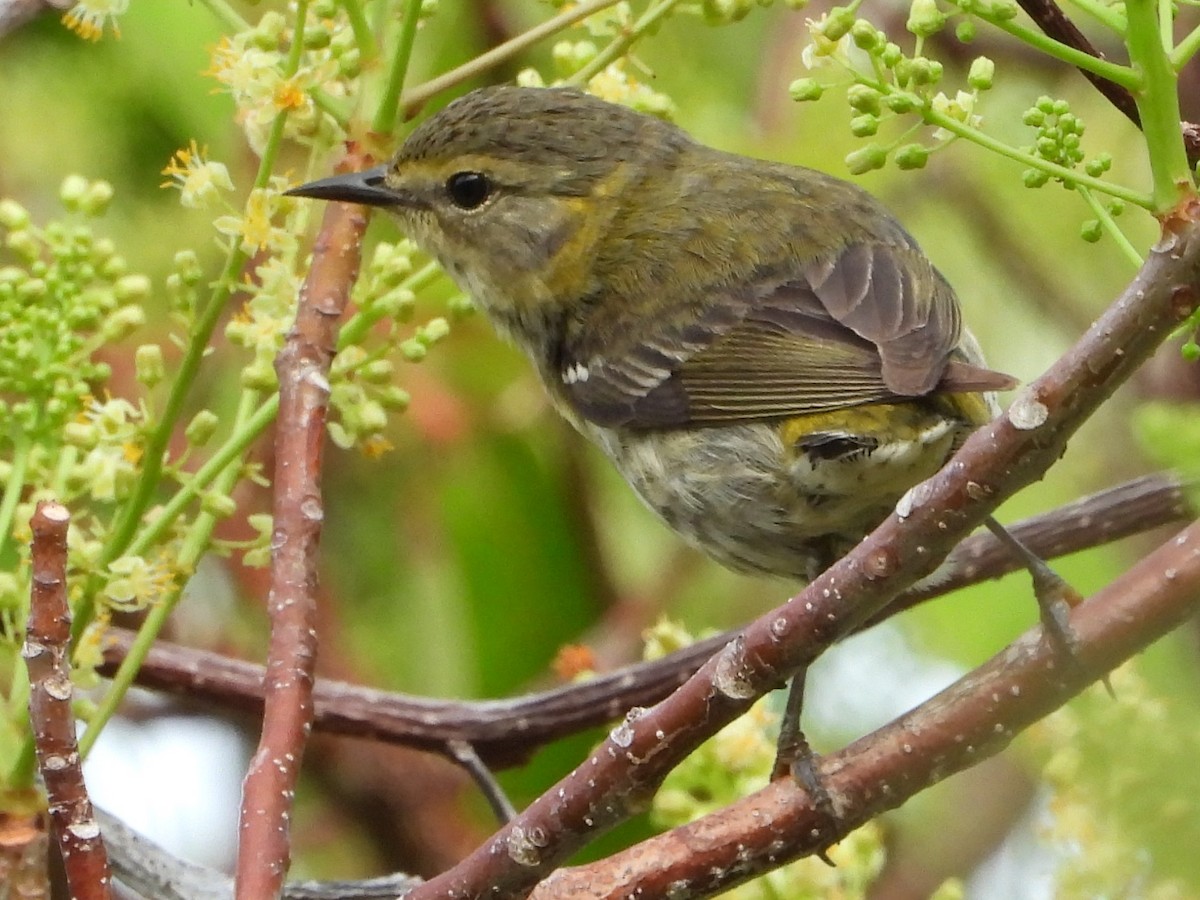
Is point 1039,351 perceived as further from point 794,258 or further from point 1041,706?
point 1041,706

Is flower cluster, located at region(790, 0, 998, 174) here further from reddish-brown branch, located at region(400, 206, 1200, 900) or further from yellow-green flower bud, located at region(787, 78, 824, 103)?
reddish-brown branch, located at region(400, 206, 1200, 900)

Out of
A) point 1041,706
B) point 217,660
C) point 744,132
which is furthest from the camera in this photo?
point 744,132

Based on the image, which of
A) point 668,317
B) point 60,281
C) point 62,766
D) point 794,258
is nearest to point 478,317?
point 668,317

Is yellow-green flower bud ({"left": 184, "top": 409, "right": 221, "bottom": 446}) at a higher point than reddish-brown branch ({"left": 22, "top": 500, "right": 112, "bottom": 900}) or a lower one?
higher

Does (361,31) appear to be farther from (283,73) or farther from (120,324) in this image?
(120,324)

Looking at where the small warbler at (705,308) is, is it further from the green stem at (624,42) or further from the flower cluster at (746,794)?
the flower cluster at (746,794)

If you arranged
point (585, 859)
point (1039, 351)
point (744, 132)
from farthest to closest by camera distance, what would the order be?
point (1039, 351) < point (744, 132) < point (585, 859)

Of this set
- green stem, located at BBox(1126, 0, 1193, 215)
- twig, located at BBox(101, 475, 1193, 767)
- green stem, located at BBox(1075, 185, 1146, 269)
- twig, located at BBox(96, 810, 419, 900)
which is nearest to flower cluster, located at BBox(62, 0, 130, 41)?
twig, located at BBox(101, 475, 1193, 767)
